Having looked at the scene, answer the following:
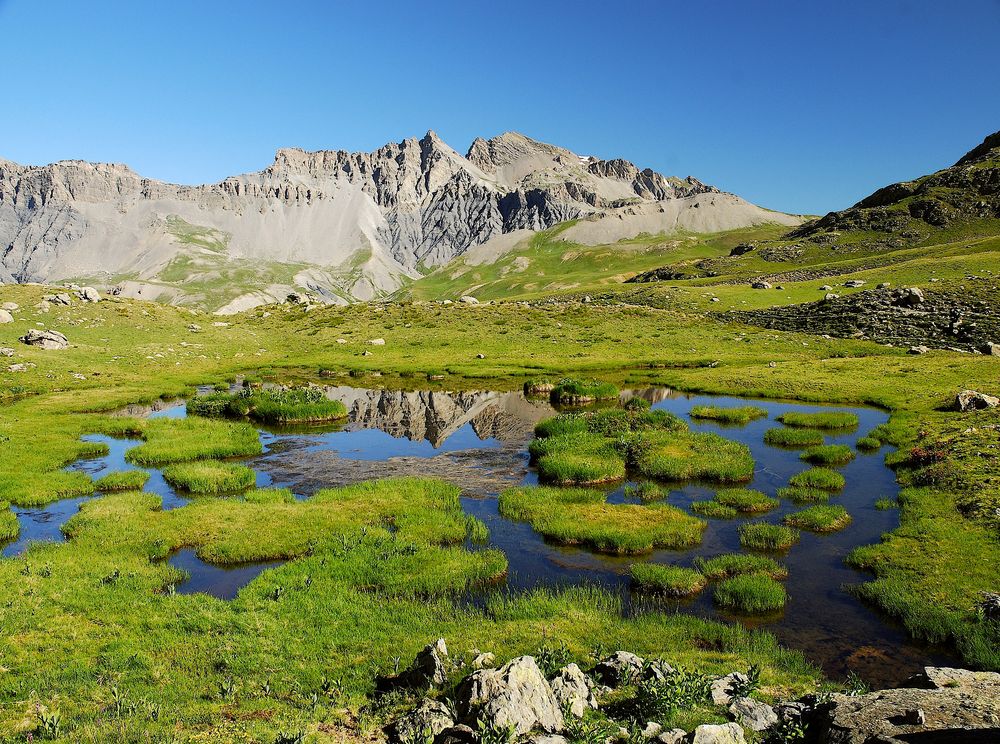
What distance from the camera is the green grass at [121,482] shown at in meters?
25.8

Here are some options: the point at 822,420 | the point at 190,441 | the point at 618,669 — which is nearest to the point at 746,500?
the point at 618,669

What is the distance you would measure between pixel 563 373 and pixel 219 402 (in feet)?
105

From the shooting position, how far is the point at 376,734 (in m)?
9.95

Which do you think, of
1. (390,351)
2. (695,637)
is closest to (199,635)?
(695,637)

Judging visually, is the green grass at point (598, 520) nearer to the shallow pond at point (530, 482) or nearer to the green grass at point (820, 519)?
the shallow pond at point (530, 482)

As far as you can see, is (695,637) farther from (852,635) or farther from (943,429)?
(943,429)

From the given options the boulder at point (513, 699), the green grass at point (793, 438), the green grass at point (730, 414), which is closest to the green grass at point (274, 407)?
the green grass at point (730, 414)

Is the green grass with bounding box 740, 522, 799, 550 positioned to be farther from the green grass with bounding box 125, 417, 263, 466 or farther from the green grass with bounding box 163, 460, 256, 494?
the green grass with bounding box 125, 417, 263, 466

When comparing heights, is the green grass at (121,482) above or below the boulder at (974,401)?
above

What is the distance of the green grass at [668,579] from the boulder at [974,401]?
25.4 meters

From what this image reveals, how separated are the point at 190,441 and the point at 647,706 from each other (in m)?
31.2

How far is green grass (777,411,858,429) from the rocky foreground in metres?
28.7

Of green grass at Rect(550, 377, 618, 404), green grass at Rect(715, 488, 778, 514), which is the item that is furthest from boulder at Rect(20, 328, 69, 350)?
green grass at Rect(715, 488, 778, 514)

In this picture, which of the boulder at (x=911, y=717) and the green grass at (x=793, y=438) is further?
the green grass at (x=793, y=438)
